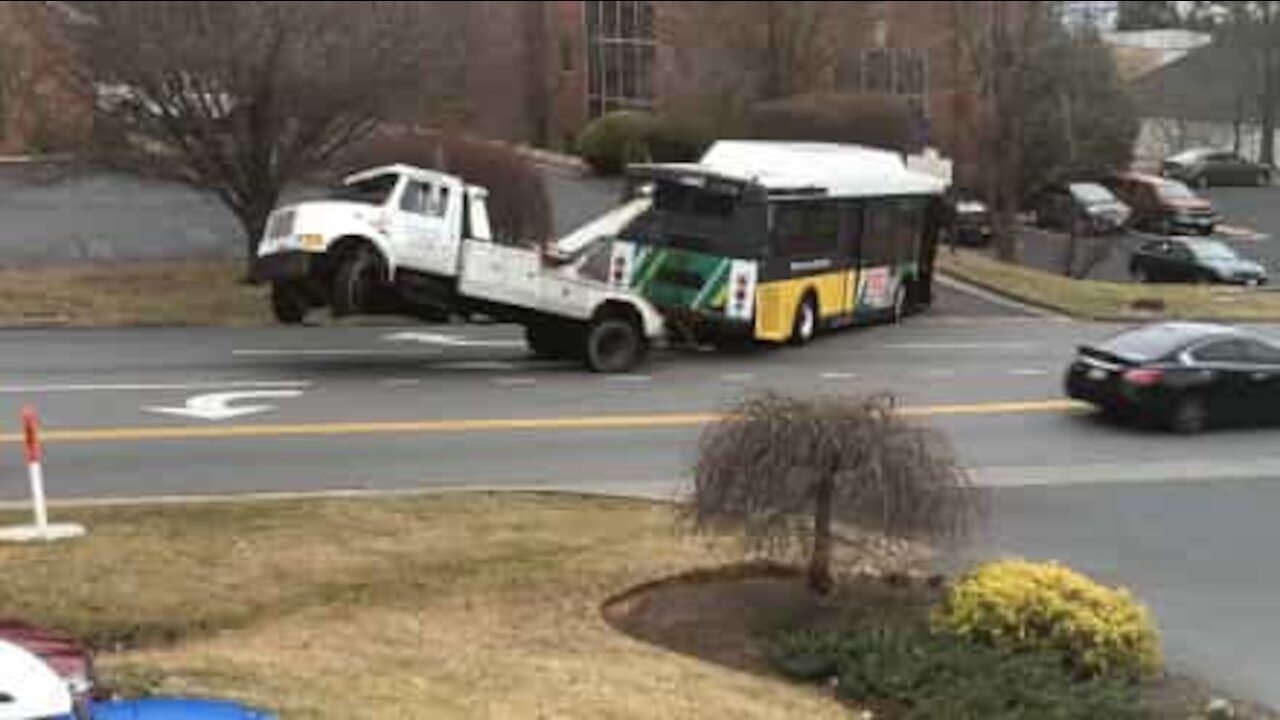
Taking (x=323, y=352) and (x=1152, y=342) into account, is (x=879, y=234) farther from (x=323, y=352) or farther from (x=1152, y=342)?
(x=323, y=352)

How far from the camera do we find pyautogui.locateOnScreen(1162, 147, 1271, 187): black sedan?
75.0 metres

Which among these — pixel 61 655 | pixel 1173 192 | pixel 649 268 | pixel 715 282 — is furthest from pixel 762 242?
pixel 1173 192

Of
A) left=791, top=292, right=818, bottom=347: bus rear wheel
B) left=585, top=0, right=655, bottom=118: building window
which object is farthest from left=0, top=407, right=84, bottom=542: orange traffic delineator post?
left=585, top=0, right=655, bottom=118: building window

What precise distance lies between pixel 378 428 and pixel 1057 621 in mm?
9542

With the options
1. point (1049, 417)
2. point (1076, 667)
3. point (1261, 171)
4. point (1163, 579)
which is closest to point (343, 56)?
point (1049, 417)

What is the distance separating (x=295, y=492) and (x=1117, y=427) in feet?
36.6

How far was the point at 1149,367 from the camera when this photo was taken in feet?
75.4

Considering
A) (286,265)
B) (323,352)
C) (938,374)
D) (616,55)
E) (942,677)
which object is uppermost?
(616,55)

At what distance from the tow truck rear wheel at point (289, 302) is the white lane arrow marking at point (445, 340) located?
1600mm

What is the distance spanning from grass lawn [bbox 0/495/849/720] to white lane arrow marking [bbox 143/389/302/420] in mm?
5064

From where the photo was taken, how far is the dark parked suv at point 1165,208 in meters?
59.9

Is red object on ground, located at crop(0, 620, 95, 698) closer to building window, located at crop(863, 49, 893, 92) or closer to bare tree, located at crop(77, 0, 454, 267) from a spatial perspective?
bare tree, located at crop(77, 0, 454, 267)

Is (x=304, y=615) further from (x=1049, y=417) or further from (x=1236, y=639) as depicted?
(x=1049, y=417)

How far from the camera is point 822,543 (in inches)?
523
